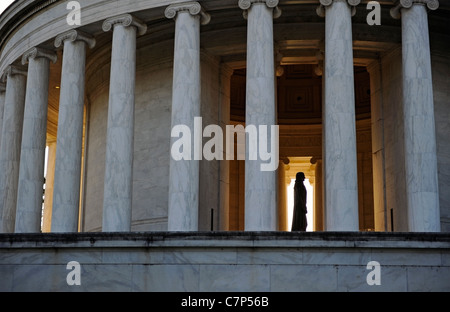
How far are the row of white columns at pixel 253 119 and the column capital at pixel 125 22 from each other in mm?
69

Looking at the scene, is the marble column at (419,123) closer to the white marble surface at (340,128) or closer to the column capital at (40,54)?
the white marble surface at (340,128)

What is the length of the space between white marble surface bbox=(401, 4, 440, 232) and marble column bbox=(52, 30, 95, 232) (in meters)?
22.1

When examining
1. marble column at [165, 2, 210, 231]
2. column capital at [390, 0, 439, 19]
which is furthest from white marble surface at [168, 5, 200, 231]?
column capital at [390, 0, 439, 19]

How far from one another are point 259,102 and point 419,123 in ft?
32.8

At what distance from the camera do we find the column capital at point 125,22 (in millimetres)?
51281

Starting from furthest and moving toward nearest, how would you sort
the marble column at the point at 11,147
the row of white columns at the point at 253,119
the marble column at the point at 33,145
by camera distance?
the marble column at the point at 11,147 → the marble column at the point at 33,145 → the row of white columns at the point at 253,119

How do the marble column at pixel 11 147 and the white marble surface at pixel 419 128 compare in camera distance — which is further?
the marble column at pixel 11 147

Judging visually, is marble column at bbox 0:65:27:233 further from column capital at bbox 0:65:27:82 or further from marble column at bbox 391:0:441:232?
marble column at bbox 391:0:441:232

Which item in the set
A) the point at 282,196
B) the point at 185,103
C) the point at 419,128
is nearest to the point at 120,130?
the point at 185,103

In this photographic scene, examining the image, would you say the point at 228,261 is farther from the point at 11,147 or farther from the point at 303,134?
the point at 303,134

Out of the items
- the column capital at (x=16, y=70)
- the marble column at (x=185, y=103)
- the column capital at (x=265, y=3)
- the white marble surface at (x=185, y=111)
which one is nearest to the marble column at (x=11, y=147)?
the column capital at (x=16, y=70)

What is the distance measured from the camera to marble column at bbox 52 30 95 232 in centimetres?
5056
